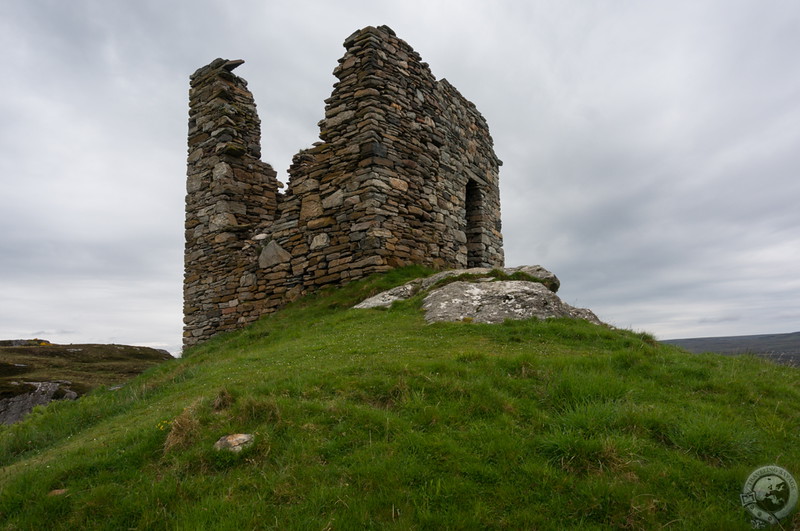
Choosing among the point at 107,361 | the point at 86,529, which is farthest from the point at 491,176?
the point at 86,529

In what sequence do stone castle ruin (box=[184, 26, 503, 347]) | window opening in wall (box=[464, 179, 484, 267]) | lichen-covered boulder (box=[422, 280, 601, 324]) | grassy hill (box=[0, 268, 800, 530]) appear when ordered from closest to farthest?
grassy hill (box=[0, 268, 800, 530]) → lichen-covered boulder (box=[422, 280, 601, 324]) → stone castle ruin (box=[184, 26, 503, 347]) → window opening in wall (box=[464, 179, 484, 267])

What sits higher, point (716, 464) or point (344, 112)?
point (344, 112)

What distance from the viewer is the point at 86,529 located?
3676 millimetres

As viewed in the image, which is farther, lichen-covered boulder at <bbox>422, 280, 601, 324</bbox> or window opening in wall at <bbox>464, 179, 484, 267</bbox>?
window opening in wall at <bbox>464, 179, 484, 267</bbox>

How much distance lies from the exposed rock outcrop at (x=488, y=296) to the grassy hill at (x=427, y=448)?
7.04ft

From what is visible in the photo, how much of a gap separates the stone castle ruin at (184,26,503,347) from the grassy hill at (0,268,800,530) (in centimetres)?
641

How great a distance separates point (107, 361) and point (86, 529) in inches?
525

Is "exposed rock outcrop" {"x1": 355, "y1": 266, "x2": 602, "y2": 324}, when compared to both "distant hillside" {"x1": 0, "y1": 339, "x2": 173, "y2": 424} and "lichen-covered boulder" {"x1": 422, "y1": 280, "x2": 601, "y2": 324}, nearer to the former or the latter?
"lichen-covered boulder" {"x1": 422, "y1": 280, "x2": 601, "y2": 324}

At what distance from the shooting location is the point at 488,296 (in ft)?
31.9

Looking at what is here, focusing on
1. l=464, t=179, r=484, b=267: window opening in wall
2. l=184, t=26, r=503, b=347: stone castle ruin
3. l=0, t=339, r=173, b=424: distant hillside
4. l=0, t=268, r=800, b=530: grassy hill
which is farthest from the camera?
l=464, t=179, r=484, b=267: window opening in wall

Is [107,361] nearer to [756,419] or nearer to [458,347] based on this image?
[458,347]

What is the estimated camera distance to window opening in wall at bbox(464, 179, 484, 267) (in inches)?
692

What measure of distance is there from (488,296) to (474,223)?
8.55 meters

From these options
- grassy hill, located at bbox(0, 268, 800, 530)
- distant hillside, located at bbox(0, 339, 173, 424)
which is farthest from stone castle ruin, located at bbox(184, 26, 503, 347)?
grassy hill, located at bbox(0, 268, 800, 530)
